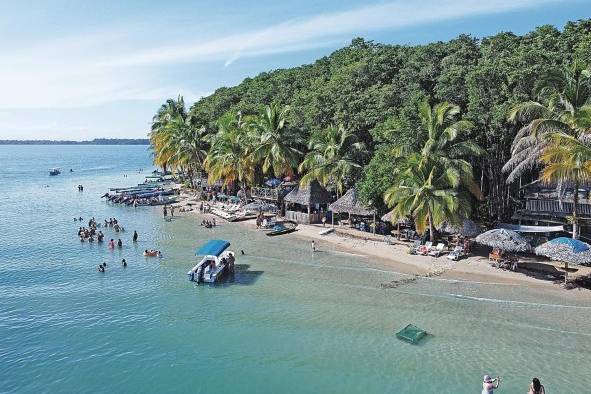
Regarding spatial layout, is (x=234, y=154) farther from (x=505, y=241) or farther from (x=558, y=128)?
(x=558, y=128)

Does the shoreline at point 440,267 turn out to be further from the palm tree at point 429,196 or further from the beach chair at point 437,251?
the palm tree at point 429,196

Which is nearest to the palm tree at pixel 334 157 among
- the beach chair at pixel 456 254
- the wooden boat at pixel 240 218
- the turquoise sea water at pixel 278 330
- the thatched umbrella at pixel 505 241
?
the wooden boat at pixel 240 218

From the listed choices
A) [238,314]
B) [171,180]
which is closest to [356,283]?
[238,314]

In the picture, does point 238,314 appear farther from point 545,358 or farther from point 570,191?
point 570,191

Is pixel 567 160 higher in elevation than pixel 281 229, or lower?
higher

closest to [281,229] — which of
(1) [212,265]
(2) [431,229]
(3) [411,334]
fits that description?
(1) [212,265]
